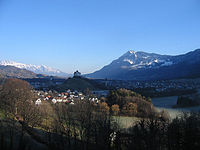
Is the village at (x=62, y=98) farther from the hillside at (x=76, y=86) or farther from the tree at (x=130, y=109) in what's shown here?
the hillside at (x=76, y=86)

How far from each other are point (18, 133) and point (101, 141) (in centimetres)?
578

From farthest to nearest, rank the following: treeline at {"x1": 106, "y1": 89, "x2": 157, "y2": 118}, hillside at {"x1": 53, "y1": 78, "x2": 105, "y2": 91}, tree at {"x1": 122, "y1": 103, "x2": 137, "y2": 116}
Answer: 1. hillside at {"x1": 53, "y1": 78, "x2": 105, "y2": 91}
2. tree at {"x1": 122, "y1": 103, "x2": 137, "y2": 116}
3. treeline at {"x1": 106, "y1": 89, "x2": 157, "y2": 118}

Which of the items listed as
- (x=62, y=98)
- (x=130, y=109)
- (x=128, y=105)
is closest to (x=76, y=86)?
(x=62, y=98)

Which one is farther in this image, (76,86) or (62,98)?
(76,86)

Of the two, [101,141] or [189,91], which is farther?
[189,91]

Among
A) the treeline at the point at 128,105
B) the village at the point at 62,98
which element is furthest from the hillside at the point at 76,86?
the treeline at the point at 128,105

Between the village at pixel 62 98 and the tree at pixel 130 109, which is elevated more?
the village at pixel 62 98

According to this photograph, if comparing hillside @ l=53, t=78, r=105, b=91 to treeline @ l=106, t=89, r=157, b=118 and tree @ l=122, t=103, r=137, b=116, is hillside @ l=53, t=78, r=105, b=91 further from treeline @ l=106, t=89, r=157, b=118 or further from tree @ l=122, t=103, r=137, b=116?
tree @ l=122, t=103, r=137, b=116

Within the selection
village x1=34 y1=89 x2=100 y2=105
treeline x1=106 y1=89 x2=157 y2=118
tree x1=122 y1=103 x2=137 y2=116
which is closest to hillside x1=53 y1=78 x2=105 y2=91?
village x1=34 y1=89 x2=100 y2=105

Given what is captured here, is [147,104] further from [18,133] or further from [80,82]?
[80,82]

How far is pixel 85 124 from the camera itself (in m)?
14.6

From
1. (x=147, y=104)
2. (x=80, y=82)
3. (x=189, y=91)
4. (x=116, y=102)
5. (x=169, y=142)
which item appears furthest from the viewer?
(x=80, y=82)

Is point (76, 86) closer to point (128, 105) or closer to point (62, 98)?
point (62, 98)

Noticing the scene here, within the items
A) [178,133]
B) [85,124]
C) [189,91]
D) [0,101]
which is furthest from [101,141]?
[189,91]
